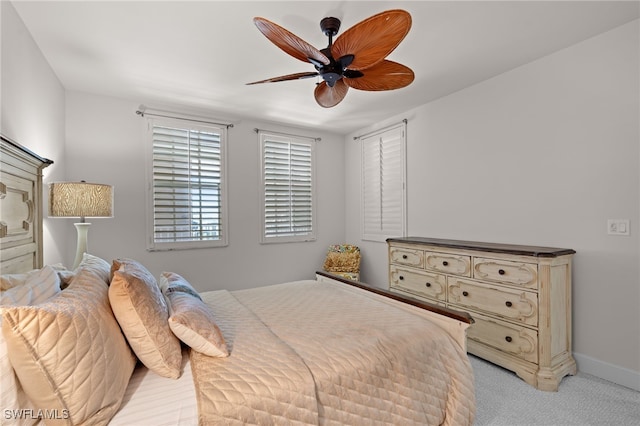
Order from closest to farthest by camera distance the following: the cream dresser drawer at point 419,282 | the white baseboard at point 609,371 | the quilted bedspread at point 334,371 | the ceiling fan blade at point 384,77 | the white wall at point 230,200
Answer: the quilted bedspread at point 334,371, the ceiling fan blade at point 384,77, the white baseboard at point 609,371, the cream dresser drawer at point 419,282, the white wall at point 230,200

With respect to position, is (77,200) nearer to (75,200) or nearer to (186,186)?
(75,200)

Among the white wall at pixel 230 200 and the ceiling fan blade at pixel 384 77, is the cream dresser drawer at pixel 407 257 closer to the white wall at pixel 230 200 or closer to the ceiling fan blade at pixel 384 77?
the white wall at pixel 230 200

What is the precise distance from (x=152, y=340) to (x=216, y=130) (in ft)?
10.4

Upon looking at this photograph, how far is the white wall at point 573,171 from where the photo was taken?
225 cm

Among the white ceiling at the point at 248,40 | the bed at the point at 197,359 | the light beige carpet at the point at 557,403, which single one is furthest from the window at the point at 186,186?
the light beige carpet at the point at 557,403

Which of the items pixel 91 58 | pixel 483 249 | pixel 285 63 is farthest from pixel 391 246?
pixel 91 58

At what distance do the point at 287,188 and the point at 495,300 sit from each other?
2940 mm

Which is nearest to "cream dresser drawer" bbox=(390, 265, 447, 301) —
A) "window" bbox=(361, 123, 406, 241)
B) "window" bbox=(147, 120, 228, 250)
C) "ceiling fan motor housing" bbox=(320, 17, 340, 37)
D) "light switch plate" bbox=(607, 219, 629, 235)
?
"window" bbox=(361, 123, 406, 241)

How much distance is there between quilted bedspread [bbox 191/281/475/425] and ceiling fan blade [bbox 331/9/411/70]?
1525 mm

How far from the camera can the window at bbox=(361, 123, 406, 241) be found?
4.05 m

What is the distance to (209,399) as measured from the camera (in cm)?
113

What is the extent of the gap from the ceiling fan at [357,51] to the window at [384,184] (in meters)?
1.98

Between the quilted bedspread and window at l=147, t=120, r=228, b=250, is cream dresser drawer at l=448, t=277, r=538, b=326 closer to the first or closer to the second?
the quilted bedspread

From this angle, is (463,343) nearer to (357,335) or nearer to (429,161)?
(357,335)
